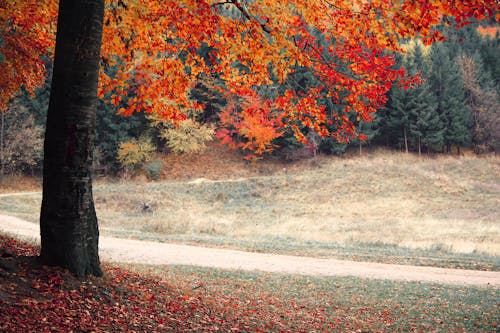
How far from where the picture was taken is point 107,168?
48188 mm

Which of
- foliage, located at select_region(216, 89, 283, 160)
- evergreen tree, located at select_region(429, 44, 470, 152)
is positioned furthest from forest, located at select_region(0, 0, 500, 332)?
evergreen tree, located at select_region(429, 44, 470, 152)

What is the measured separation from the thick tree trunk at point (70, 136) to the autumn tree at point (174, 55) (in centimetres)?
1

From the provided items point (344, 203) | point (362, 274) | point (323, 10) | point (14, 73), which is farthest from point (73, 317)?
point (344, 203)

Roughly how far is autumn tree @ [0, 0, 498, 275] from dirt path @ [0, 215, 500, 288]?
19.7 ft

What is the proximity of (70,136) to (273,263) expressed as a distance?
34.7 feet

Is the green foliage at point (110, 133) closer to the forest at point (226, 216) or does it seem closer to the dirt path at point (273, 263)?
the forest at point (226, 216)

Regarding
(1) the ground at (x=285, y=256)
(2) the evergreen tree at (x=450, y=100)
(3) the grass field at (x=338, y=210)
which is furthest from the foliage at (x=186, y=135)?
(2) the evergreen tree at (x=450, y=100)

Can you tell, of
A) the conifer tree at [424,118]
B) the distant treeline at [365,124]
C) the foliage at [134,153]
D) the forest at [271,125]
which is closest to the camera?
the distant treeline at [365,124]

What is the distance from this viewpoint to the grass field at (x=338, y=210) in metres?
20.5

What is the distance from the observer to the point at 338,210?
112ft

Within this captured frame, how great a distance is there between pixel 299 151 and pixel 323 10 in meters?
42.2

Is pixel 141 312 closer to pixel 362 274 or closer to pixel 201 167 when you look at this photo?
pixel 362 274

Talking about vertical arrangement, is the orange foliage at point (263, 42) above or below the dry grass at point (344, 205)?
above

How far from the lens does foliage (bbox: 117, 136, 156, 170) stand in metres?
46.3
